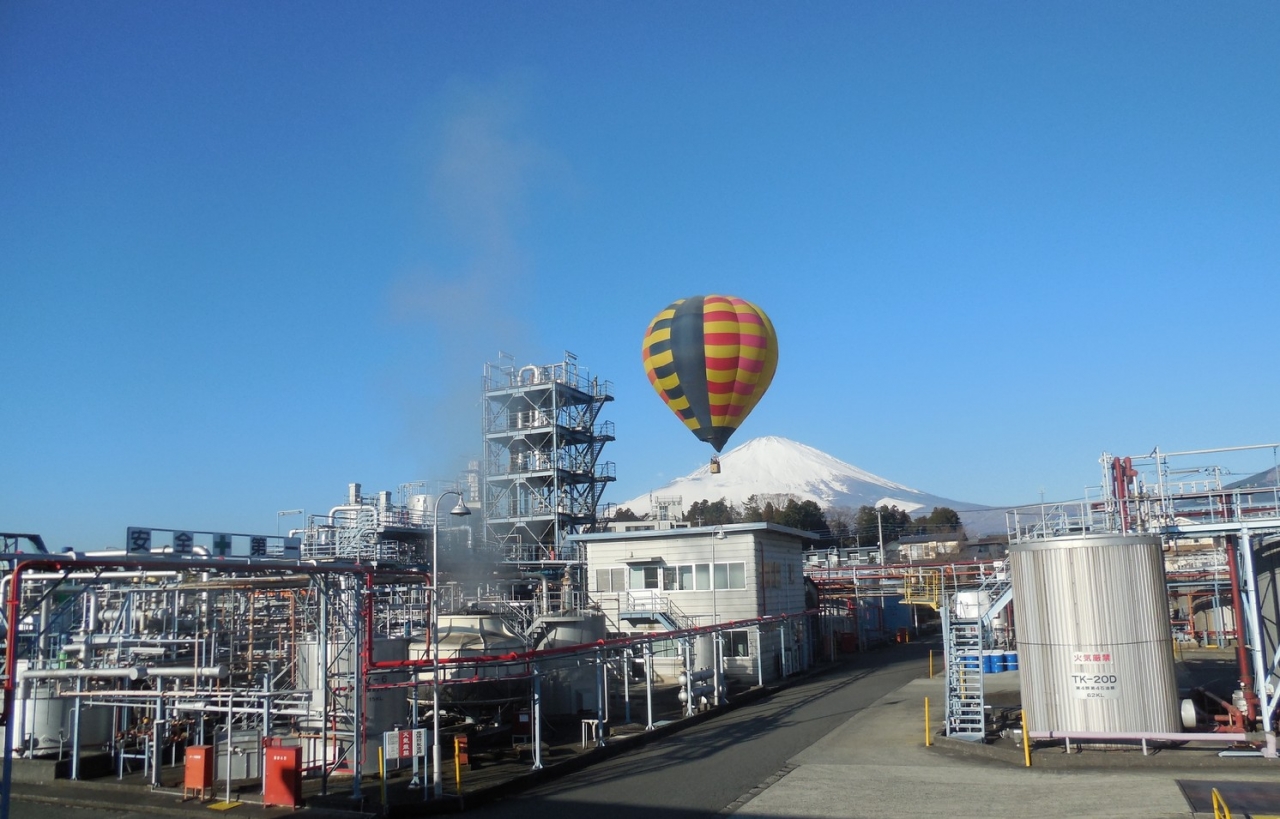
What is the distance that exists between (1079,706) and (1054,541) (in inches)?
145

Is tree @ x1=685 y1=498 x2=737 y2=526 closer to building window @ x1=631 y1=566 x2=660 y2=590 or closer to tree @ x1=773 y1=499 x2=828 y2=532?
tree @ x1=773 y1=499 x2=828 y2=532

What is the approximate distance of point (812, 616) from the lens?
156 feet

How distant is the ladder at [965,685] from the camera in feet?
73.9

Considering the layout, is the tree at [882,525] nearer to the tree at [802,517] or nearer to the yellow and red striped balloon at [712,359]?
the tree at [802,517]

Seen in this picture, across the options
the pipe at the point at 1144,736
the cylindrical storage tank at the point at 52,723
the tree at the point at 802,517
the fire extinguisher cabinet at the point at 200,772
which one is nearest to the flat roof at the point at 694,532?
the pipe at the point at 1144,736

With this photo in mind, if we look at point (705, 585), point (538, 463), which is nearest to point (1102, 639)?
point (705, 585)

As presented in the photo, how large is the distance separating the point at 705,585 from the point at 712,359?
10.7 m

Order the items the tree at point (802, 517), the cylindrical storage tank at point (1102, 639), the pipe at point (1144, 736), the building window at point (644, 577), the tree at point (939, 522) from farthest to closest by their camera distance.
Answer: the tree at point (939, 522)
the tree at point (802, 517)
the building window at point (644, 577)
the cylindrical storage tank at point (1102, 639)
the pipe at point (1144, 736)

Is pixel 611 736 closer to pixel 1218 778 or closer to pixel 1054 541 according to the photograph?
pixel 1054 541

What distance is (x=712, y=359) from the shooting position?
35.4 m

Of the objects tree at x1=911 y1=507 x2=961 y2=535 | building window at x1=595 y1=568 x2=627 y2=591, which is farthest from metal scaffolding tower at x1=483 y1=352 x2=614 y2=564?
tree at x1=911 y1=507 x2=961 y2=535

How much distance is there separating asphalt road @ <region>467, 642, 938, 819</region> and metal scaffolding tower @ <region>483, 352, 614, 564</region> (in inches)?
1530

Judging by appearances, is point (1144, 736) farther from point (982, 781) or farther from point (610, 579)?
point (610, 579)

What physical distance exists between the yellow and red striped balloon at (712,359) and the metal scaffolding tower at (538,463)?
32552 mm
